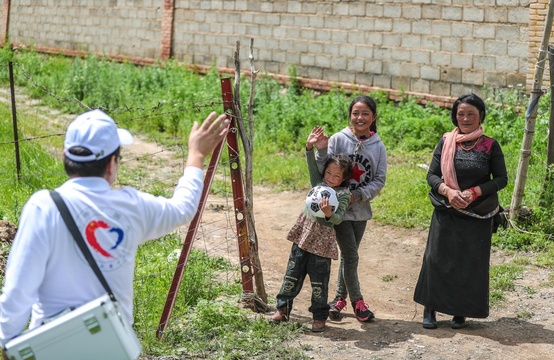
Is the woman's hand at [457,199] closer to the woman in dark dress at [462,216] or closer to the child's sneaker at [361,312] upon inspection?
the woman in dark dress at [462,216]

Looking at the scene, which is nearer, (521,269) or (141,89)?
(521,269)

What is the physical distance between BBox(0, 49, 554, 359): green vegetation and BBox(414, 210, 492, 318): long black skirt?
806mm

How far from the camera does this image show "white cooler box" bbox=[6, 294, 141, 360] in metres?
3.09

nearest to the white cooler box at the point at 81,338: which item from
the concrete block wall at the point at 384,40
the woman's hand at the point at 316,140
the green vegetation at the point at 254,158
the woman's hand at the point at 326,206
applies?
the green vegetation at the point at 254,158

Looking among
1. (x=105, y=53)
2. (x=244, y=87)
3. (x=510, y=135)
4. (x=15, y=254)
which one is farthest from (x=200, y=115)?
(x=15, y=254)

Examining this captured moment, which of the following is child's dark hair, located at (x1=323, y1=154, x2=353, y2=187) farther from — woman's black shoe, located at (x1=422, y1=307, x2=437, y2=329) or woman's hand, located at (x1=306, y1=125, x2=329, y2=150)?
woman's black shoe, located at (x1=422, y1=307, x2=437, y2=329)

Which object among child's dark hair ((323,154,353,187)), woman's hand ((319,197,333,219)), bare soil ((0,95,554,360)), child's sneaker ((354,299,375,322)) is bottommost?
bare soil ((0,95,554,360))

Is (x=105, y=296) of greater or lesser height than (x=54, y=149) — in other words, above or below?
above

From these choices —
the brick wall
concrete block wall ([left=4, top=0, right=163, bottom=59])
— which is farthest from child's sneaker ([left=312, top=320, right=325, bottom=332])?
concrete block wall ([left=4, top=0, right=163, bottom=59])

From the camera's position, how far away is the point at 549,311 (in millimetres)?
6566

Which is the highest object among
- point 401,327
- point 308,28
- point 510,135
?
point 308,28

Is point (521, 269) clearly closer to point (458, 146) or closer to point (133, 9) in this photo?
point (458, 146)

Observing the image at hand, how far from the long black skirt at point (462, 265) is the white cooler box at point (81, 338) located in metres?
3.42

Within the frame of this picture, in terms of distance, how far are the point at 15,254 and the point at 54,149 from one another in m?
9.10
